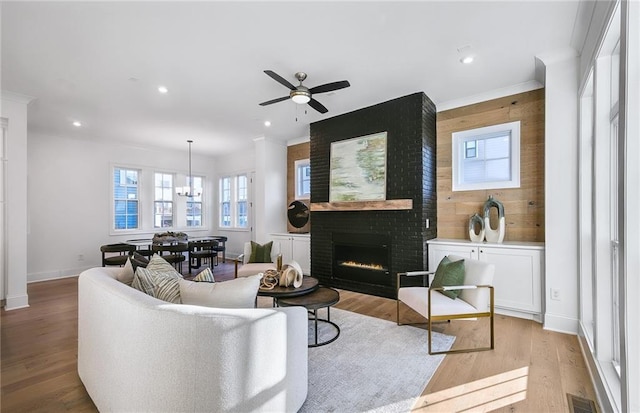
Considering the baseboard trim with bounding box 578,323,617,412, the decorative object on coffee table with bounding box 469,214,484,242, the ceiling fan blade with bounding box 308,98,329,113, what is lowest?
the baseboard trim with bounding box 578,323,617,412

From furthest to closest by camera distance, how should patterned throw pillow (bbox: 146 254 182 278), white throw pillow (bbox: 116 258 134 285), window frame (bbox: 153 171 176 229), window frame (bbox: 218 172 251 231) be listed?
window frame (bbox: 218 172 251 231), window frame (bbox: 153 171 176 229), white throw pillow (bbox: 116 258 134 285), patterned throw pillow (bbox: 146 254 182 278)

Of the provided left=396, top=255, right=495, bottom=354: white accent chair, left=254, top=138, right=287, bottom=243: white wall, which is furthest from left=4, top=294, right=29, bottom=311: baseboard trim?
left=396, top=255, right=495, bottom=354: white accent chair

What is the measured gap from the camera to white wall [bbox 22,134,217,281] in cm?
535

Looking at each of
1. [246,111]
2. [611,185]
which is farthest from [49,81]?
[611,185]

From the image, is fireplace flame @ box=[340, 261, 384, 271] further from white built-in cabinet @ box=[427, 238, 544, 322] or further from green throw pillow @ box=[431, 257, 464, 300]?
green throw pillow @ box=[431, 257, 464, 300]

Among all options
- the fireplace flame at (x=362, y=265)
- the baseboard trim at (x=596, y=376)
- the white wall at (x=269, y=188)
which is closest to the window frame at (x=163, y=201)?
the white wall at (x=269, y=188)

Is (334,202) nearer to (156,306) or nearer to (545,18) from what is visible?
(545,18)

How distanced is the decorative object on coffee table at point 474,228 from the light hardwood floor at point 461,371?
37.5 inches

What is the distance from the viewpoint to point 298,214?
5.94 metres

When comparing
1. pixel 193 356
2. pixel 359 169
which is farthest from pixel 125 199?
pixel 193 356

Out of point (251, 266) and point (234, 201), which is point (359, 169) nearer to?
point (251, 266)

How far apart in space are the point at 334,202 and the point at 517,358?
302 centimetres

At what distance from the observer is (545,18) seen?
7.84ft

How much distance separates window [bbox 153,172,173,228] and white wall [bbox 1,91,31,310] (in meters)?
3.13
